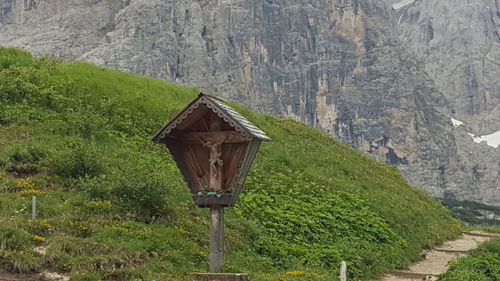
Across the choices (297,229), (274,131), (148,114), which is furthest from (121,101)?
(297,229)

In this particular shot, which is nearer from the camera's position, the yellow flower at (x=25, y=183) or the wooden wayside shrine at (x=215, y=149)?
the wooden wayside shrine at (x=215, y=149)

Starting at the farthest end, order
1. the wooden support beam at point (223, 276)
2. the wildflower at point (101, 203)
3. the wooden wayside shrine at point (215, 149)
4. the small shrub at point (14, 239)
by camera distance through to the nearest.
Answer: the wildflower at point (101, 203), the wooden wayside shrine at point (215, 149), the small shrub at point (14, 239), the wooden support beam at point (223, 276)

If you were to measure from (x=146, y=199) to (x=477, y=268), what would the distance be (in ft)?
42.1

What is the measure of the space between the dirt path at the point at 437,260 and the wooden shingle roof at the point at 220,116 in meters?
10.5

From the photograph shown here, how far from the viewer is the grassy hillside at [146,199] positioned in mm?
16859

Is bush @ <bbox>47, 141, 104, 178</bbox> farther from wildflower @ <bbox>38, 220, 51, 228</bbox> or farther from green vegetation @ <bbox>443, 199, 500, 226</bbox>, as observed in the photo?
green vegetation @ <bbox>443, 199, 500, 226</bbox>

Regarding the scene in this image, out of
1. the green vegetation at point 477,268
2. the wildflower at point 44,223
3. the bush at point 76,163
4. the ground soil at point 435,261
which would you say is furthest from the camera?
the ground soil at point 435,261

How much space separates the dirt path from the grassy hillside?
1.96 feet

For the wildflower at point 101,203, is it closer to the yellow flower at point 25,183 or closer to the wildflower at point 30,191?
the wildflower at point 30,191

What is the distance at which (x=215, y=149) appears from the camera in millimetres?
16797

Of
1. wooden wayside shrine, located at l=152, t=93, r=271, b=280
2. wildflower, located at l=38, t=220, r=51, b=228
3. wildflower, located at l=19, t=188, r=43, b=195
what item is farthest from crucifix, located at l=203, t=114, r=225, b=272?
wildflower, located at l=19, t=188, r=43, b=195

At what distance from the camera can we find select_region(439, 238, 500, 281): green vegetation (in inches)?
857

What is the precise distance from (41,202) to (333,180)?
18973 millimetres

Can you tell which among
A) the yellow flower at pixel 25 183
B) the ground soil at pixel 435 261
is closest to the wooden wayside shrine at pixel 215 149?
the yellow flower at pixel 25 183
